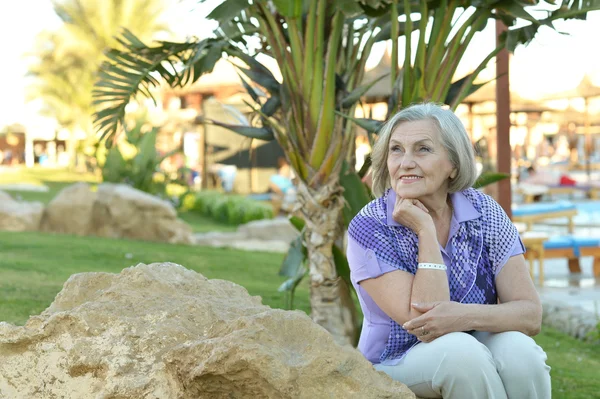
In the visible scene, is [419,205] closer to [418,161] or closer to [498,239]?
[418,161]

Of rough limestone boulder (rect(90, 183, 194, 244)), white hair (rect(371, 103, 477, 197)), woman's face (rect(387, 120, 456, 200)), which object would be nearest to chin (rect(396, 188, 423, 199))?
woman's face (rect(387, 120, 456, 200))

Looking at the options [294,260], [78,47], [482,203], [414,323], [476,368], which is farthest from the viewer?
[78,47]

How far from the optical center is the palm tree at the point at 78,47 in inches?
1025

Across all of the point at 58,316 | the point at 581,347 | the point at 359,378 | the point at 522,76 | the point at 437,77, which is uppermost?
the point at 522,76

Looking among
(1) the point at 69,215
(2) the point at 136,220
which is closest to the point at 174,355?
(2) the point at 136,220

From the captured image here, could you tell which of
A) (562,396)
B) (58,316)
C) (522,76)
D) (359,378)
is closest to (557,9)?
(562,396)

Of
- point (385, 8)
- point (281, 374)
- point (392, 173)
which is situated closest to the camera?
point (281, 374)

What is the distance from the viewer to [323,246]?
412cm

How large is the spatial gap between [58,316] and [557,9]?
3190 millimetres

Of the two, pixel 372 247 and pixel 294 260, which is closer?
pixel 372 247

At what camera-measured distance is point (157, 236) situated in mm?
10430

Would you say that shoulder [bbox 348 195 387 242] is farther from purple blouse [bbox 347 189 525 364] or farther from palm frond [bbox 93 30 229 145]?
palm frond [bbox 93 30 229 145]

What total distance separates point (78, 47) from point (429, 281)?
26.1 metres

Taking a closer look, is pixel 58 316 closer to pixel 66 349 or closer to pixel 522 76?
pixel 66 349
